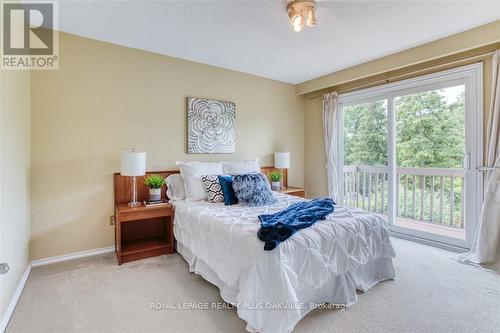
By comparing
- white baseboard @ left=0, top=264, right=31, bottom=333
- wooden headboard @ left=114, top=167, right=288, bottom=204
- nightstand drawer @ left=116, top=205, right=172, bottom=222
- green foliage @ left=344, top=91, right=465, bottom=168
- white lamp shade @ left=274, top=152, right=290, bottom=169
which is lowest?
white baseboard @ left=0, top=264, right=31, bottom=333

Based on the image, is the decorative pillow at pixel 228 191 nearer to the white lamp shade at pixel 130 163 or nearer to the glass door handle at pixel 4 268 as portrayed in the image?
the white lamp shade at pixel 130 163

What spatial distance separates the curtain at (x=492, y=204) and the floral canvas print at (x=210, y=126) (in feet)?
10.4

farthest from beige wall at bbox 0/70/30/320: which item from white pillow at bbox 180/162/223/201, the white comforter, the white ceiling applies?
white pillow at bbox 180/162/223/201

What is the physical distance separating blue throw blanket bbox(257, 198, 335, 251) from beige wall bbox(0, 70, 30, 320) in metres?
1.84

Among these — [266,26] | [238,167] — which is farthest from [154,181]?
[266,26]

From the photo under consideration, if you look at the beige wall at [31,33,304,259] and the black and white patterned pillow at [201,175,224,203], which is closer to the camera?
the beige wall at [31,33,304,259]

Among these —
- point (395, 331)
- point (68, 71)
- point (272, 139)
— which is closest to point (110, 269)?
point (68, 71)

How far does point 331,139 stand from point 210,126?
6.99ft

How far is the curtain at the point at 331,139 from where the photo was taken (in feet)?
14.0

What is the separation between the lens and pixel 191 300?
200 cm

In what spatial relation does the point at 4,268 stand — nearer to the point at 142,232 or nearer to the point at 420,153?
the point at 142,232

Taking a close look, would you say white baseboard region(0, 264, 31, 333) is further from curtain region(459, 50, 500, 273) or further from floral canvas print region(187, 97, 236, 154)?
curtain region(459, 50, 500, 273)

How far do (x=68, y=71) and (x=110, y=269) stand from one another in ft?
7.29

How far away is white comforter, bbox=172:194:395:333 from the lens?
1.53 m
